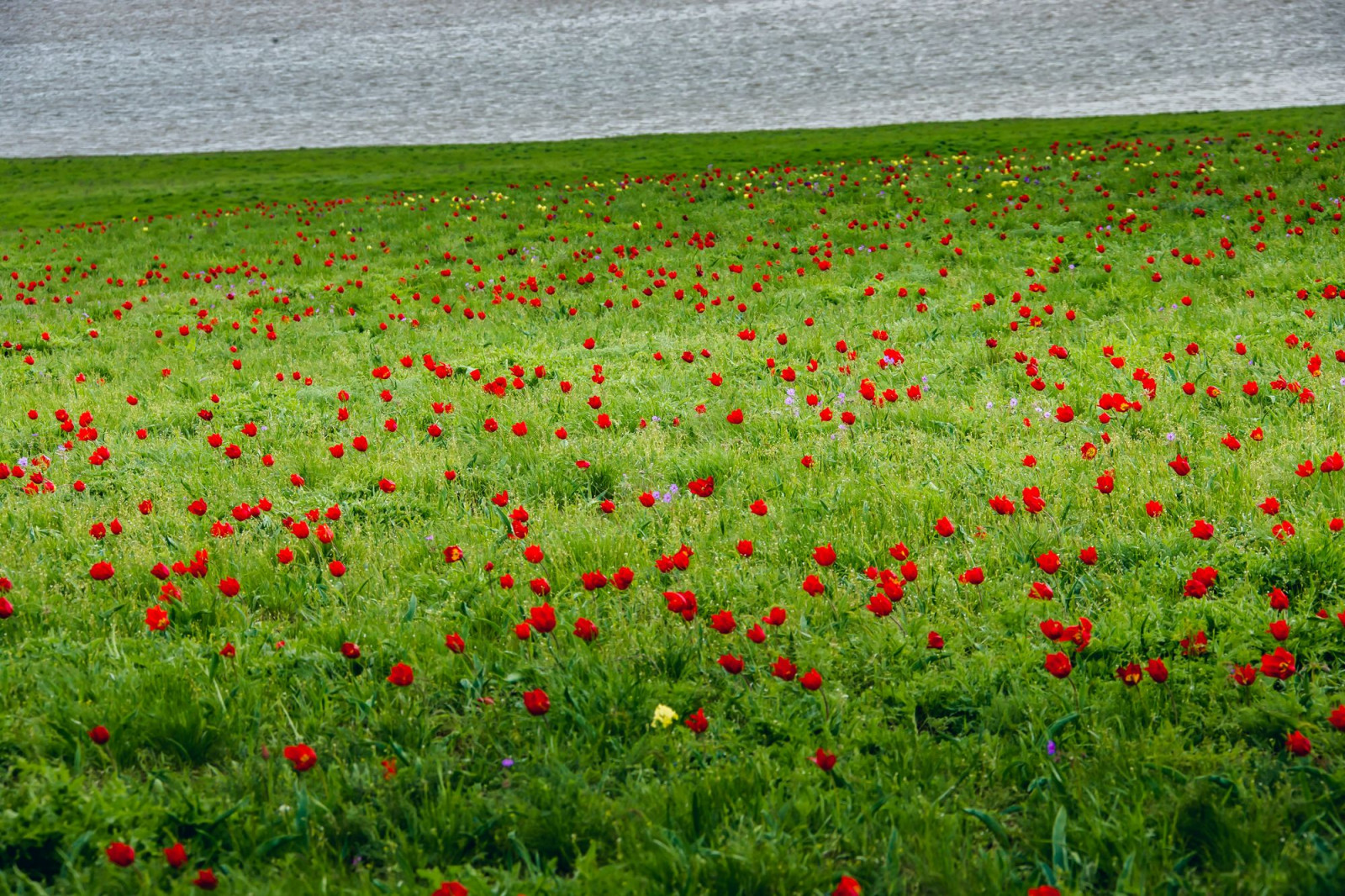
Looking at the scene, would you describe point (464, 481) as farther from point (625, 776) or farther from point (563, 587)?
point (625, 776)

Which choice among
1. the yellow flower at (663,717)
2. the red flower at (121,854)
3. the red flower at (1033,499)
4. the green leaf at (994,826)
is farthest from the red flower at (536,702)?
the red flower at (1033,499)

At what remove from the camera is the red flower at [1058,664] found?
9.50 feet

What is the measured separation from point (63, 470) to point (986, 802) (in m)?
5.42

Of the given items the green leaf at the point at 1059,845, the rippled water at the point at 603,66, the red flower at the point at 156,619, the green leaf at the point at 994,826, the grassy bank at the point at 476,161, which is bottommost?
the green leaf at the point at 994,826

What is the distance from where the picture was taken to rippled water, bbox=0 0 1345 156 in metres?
32.8

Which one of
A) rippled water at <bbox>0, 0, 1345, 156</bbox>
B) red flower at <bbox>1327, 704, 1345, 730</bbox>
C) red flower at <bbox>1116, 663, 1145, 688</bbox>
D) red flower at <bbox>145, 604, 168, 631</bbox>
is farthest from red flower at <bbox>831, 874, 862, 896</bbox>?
rippled water at <bbox>0, 0, 1345, 156</bbox>

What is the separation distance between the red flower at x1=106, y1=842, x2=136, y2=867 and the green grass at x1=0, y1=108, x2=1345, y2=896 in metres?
0.12

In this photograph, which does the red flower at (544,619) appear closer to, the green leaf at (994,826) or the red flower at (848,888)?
the red flower at (848,888)

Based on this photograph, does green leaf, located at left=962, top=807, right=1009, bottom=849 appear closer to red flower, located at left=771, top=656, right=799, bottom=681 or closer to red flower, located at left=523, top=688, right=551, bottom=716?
red flower, located at left=771, top=656, right=799, bottom=681

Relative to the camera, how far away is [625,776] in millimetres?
2852

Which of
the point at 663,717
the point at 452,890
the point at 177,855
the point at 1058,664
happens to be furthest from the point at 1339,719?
the point at 177,855

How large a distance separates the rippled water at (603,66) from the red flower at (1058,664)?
30453 millimetres

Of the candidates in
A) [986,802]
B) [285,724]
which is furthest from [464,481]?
[986,802]

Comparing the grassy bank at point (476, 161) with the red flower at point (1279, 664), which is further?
the grassy bank at point (476, 161)
